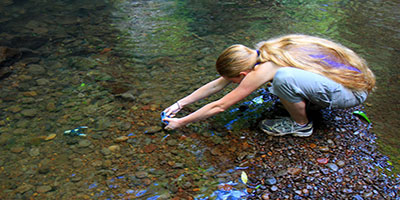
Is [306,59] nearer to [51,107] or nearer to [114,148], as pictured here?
[114,148]

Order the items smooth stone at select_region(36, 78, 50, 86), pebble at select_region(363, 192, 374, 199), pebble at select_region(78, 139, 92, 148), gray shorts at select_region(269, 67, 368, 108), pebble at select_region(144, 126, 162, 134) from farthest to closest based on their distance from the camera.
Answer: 1. smooth stone at select_region(36, 78, 50, 86)
2. pebble at select_region(144, 126, 162, 134)
3. pebble at select_region(78, 139, 92, 148)
4. gray shorts at select_region(269, 67, 368, 108)
5. pebble at select_region(363, 192, 374, 199)

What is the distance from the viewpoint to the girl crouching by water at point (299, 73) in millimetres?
2605

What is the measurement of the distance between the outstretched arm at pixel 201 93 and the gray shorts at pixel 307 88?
1.98 feet

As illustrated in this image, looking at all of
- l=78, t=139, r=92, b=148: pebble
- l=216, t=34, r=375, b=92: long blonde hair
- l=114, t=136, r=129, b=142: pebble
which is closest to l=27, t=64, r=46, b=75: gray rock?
l=78, t=139, r=92, b=148: pebble

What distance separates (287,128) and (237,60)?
0.80 metres

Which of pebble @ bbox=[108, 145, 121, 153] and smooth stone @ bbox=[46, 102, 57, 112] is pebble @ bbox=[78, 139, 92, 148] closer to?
pebble @ bbox=[108, 145, 121, 153]

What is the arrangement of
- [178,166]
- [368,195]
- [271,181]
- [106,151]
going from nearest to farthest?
[368,195] → [271,181] → [178,166] → [106,151]

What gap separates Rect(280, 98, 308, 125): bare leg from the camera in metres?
2.74

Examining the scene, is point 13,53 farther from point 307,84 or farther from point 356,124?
point 356,124

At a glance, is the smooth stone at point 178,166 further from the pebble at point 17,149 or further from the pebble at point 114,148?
the pebble at point 17,149

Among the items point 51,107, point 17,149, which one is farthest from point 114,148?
point 51,107

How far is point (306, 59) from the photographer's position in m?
2.63

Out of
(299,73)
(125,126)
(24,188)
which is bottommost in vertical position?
(24,188)

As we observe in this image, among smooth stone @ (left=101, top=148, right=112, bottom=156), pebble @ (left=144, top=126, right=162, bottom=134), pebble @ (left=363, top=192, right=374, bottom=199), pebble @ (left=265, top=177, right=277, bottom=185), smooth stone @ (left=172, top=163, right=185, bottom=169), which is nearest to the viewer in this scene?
pebble @ (left=363, top=192, right=374, bottom=199)
